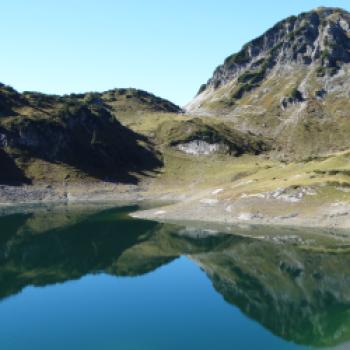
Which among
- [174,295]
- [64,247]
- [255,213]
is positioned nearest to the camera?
[174,295]

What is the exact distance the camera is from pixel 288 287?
82.0 m

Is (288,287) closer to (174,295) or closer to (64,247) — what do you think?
(174,295)

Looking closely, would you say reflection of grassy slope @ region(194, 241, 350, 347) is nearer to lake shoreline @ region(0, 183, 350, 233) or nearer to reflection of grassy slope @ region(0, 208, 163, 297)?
lake shoreline @ region(0, 183, 350, 233)

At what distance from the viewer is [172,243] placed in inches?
4897

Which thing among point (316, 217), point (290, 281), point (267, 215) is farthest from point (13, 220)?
point (290, 281)

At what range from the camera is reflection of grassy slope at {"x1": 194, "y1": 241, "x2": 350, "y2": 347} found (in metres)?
60.7

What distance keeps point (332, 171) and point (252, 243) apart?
48610mm

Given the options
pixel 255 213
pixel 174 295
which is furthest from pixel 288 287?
pixel 255 213

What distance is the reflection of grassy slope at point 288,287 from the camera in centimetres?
6065

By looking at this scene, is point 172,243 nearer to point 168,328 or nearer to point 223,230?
point 223,230

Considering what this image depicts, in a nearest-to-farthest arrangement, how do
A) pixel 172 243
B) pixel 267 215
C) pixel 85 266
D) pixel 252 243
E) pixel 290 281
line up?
pixel 290 281
pixel 85 266
pixel 252 243
pixel 172 243
pixel 267 215

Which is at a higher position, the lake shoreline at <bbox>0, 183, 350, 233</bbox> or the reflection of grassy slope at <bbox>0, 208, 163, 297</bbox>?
the lake shoreline at <bbox>0, 183, 350, 233</bbox>

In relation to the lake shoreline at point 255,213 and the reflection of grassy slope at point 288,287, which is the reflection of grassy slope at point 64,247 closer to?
the lake shoreline at point 255,213

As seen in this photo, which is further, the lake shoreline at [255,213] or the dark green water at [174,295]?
the lake shoreline at [255,213]
